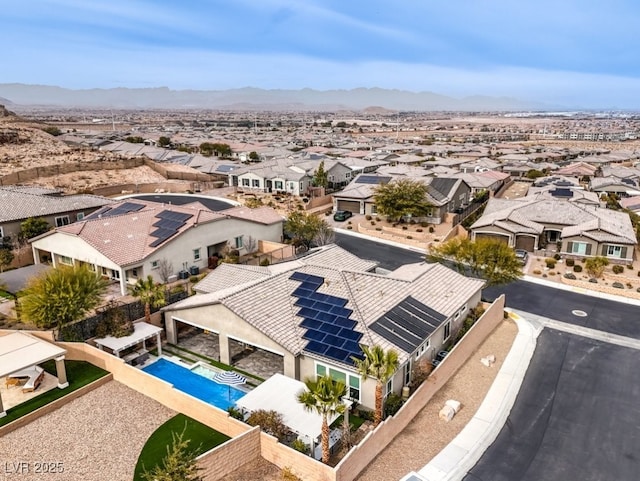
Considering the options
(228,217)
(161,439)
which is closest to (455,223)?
(228,217)

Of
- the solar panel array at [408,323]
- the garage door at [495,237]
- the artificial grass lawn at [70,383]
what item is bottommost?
the artificial grass lawn at [70,383]

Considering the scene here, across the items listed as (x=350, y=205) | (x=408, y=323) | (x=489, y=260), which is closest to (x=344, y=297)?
(x=408, y=323)

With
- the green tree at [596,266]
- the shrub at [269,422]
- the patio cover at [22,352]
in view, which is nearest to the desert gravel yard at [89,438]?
the patio cover at [22,352]

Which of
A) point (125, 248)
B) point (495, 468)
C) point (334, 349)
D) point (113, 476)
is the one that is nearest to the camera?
point (113, 476)

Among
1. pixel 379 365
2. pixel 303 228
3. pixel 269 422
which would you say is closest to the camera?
pixel 379 365

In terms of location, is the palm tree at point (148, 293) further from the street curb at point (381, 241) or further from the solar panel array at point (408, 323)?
the street curb at point (381, 241)

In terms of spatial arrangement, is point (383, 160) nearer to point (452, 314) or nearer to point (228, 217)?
point (228, 217)

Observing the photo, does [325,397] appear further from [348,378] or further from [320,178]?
[320,178]
